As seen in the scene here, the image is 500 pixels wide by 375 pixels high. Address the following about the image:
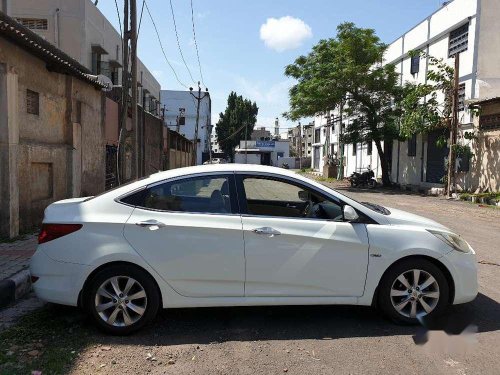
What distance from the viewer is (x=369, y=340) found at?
4086mm

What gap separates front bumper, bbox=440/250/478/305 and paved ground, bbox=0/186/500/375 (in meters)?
0.27

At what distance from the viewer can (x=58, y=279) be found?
4152 mm

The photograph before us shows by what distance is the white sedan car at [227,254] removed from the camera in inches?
163

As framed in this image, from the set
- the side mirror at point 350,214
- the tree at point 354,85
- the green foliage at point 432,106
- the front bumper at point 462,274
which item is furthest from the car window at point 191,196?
the tree at point 354,85

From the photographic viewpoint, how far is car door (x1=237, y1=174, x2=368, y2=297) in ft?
13.9

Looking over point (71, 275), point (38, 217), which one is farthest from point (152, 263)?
point (38, 217)

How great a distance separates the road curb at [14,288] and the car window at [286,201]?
2.85m

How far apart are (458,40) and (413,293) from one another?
2143cm

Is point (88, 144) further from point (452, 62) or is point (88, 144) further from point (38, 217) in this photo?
point (452, 62)

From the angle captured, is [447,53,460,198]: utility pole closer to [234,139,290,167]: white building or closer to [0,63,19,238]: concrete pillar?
[0,63,19,238]: concrete pillar

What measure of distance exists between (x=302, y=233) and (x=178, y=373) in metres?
1.63

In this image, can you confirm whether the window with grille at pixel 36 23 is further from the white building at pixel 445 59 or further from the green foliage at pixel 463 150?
the white building at pixel 445 59

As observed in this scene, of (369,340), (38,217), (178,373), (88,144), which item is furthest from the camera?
(88,144)

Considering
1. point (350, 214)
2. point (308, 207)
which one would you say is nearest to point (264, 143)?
point (308, 207)
